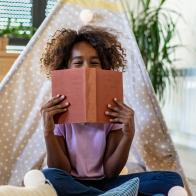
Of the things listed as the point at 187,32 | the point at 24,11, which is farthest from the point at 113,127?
the point at 187,32

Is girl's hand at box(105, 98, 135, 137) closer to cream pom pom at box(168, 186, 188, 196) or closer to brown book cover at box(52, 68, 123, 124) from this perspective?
brown book cover at box(52, 68, 123, 124)

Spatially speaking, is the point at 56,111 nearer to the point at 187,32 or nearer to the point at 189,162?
the point at 189,162

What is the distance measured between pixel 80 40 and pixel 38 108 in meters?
0.32

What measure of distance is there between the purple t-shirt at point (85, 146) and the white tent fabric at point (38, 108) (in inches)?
10.7

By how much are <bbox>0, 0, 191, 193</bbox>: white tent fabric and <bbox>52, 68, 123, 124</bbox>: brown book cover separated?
14.2 inches

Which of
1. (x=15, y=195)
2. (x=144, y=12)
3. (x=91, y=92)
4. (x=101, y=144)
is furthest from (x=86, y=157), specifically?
(x=144, y=12)

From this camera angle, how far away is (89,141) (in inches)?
41.8

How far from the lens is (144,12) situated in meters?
2.46

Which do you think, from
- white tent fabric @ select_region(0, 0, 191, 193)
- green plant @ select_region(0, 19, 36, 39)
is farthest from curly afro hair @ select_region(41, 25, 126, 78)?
green plant @ select_region(0, 19, 36, 39)

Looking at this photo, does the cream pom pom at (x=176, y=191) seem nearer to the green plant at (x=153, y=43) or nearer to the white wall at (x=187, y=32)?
the green plant at (x=153, y=43)

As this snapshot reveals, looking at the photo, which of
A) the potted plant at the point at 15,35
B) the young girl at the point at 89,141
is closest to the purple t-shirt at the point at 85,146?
the young girl at the point at 89,141

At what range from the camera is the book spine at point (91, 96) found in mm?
925

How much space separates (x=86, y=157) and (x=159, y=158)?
1.22ft

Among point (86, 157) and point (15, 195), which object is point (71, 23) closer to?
point (86, 157)
